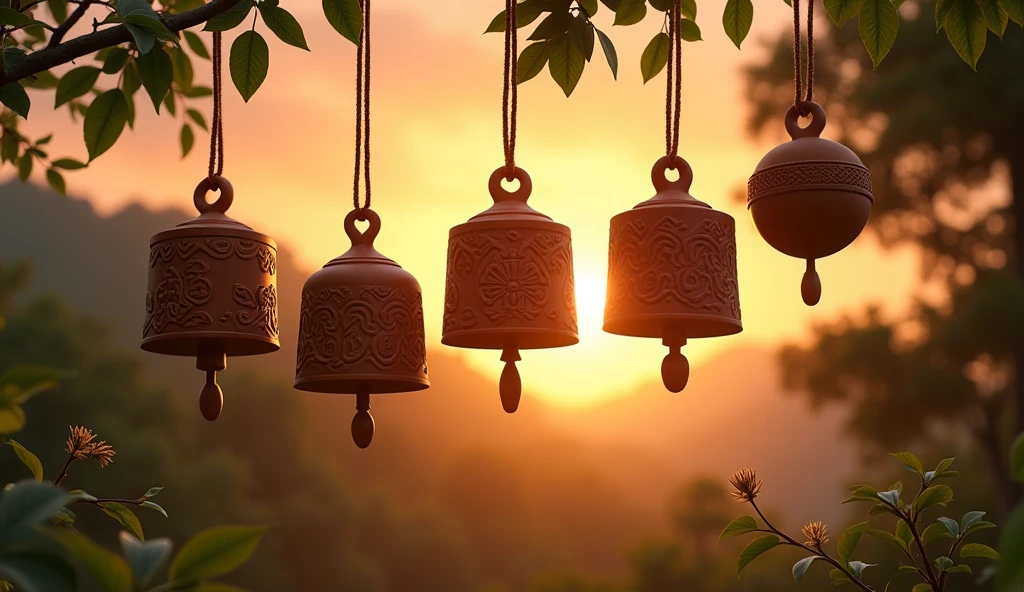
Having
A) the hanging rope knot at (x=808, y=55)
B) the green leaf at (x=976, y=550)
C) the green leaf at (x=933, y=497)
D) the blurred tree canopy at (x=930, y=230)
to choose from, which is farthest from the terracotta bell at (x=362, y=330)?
the blurred tree canopy at (x=930, y=230)

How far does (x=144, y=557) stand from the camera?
864mm

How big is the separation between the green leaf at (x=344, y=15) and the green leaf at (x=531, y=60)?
1.56 feet

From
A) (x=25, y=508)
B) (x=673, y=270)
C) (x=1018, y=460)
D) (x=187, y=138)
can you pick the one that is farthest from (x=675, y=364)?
(x=187, y=138)

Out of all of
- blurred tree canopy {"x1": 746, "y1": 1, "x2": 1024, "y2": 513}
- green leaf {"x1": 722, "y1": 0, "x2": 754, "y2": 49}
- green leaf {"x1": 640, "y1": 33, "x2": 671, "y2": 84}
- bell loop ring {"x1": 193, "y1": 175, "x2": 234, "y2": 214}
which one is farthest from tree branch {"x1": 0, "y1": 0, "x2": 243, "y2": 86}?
blurred tree canopy {"x1": 746, "y1": 1, "x2": 1024, "y2": 513}

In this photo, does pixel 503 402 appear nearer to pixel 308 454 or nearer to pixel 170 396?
pixel 170 396

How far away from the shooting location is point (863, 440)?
14797 millimetres

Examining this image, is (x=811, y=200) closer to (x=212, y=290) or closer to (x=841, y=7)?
(x=841, y=7)

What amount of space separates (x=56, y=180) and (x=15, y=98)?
133 cm

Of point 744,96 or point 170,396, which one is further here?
point 170,396

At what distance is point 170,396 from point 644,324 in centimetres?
2877

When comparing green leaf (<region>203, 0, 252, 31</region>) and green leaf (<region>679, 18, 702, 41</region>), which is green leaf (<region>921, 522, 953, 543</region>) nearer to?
green leaf (<region>679, 18, 702, 41</region>)

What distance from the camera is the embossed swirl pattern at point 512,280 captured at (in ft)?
6.27

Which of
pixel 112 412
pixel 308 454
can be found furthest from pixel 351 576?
pixel 112 412

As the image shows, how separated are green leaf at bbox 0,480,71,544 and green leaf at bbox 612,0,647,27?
1.72 m
